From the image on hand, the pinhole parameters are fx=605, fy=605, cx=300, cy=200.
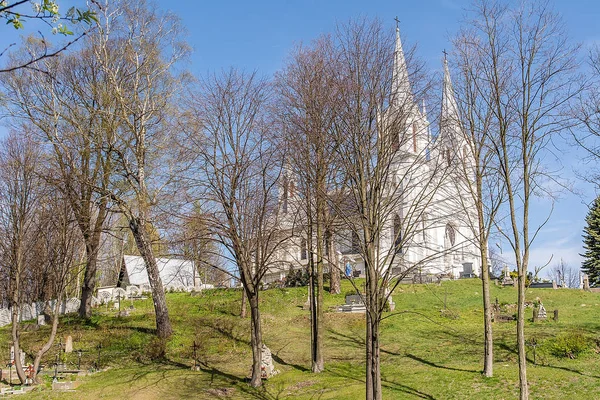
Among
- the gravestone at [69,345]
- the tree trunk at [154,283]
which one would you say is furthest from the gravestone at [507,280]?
the gravestone at [69,345]

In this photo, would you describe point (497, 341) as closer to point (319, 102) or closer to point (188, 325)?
point (319, 102)

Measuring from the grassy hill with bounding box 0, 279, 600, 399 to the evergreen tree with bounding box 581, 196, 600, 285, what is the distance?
1717 cm

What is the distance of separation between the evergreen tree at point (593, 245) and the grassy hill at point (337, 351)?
1717cm

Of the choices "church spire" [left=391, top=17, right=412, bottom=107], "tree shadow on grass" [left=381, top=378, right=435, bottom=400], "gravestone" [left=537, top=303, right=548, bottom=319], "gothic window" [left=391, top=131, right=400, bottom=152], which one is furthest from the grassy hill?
"church spire" [left=391, top=17, right=412, bottom=107]

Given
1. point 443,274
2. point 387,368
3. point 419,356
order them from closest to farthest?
point 387,368, point 419,356, point 443,274

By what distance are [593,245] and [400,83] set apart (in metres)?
42.0

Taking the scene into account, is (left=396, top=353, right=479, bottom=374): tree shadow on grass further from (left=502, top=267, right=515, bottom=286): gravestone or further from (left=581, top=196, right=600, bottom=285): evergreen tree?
(left=581, top=196, right=600, bottom=285): evergreen tree

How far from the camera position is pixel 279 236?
18.3 metres

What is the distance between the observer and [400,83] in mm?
13133

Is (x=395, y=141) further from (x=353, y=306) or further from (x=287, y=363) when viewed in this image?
(x=353, y=306)

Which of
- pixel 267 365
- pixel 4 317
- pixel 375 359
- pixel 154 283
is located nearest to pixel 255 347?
pixel 267 365

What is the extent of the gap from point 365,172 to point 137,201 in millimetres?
13986

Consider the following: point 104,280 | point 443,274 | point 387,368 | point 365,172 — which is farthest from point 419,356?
point 104,280

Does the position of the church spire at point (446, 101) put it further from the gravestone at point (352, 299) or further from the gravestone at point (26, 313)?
the gravestone at point (26, 313)
